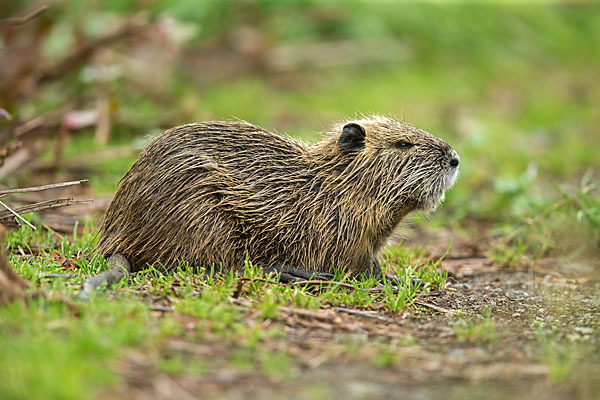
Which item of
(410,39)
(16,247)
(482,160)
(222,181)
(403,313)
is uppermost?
(410,39)

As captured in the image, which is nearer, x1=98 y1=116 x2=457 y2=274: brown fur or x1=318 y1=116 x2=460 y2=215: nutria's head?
x1=98 y1=116 x2=457 y2=274: brown fur

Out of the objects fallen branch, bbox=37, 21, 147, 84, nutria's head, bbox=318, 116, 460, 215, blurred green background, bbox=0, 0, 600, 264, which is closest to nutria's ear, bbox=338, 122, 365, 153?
nutria's head, bbox=318, 116, 460, 215

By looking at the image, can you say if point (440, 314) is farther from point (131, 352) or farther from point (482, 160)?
point (482, 160)

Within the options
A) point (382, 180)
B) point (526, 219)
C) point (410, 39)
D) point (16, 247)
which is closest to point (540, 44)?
point (410, 39)

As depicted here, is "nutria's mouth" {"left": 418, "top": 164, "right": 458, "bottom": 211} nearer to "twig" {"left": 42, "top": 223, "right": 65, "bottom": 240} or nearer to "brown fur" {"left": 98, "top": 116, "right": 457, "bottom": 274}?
"brown fur" {"left": 98, "top": 116, "right": 457, "bottom": 274}

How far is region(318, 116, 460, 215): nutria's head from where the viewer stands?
4016 mm

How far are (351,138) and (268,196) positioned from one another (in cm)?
61

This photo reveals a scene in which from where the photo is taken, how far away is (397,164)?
4047 mm

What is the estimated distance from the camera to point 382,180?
4016mm

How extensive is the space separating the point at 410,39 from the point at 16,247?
31.4 ft

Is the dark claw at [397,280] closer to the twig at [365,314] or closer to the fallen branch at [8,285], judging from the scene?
the twig at [365,314]

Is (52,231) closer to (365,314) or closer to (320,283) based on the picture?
(320,283)

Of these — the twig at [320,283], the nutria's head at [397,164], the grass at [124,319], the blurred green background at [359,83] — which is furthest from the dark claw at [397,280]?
the blurred green background at [359,83]

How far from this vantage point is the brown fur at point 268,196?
373cm
